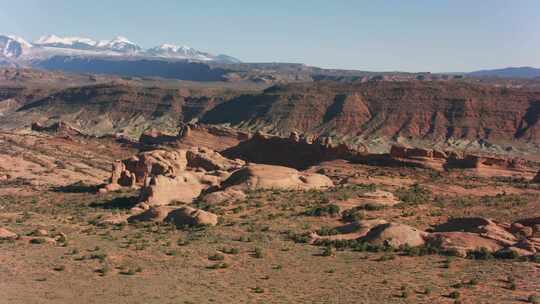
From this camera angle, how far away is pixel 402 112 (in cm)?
12962

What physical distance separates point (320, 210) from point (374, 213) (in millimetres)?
3120

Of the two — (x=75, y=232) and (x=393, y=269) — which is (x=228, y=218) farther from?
(x=393, y=269)

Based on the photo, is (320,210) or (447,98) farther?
(447,98)

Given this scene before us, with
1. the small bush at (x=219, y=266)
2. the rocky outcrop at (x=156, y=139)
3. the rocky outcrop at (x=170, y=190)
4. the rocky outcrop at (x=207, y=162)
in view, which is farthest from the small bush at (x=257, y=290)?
the rocky outcrop at (x=156, y=139)

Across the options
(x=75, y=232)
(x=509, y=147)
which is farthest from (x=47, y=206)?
(x=509, y=147)

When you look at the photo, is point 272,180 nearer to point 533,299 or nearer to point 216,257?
point 216,257

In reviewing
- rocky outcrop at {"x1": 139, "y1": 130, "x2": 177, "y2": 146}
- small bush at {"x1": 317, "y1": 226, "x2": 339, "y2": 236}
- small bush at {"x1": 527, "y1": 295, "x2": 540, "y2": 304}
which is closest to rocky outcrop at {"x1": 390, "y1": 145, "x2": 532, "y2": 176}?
A: small bush at {"x1": 317, "y1": 226, "x2": 339, "y2": 236}

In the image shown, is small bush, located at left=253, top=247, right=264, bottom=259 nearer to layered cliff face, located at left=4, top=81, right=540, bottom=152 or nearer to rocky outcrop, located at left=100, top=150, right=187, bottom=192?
rocky outcrop, located at left=100, top=150, right=187, bottom=192

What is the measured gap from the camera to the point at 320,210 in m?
35.2

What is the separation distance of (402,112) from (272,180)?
8816 centimetres

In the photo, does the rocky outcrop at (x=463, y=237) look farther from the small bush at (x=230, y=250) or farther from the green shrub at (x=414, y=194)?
the green shrub at (x=414, y=194)

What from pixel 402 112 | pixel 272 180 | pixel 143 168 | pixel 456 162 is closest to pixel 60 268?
pixel 272 180

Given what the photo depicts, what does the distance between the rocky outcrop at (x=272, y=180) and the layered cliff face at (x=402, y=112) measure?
74.5 metres

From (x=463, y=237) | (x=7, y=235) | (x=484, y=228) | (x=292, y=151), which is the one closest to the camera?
(x=463, y=237)
